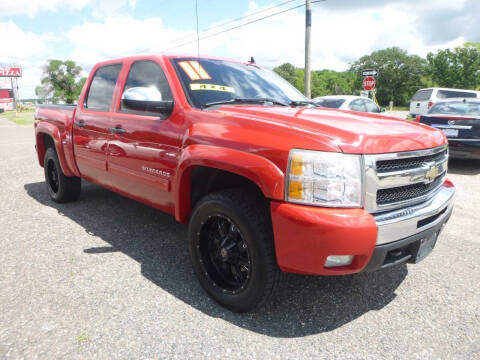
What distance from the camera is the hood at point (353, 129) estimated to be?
1.98 meters

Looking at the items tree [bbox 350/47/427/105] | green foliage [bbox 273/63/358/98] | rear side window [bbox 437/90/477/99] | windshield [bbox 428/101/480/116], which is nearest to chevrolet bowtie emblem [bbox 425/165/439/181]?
windshield [bbox 428/101/480/116]

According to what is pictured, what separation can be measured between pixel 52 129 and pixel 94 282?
2.57 meters

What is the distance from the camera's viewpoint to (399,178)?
6.87ft

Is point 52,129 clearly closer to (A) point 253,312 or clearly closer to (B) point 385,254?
(A) point 253,312

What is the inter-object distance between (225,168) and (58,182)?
3448mm

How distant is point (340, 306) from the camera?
255cm

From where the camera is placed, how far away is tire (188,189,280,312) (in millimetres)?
2150

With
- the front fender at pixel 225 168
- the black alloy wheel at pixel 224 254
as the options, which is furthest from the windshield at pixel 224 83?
the black alloy wheel at pixel 224 254

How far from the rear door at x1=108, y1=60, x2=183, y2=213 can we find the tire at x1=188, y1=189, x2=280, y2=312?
470mm

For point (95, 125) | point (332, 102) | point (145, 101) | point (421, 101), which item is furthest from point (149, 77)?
point (421, 101)

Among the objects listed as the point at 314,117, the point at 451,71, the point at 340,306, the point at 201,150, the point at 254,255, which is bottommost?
the point at 340,306

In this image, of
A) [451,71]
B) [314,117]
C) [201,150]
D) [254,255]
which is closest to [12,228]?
[201,150]

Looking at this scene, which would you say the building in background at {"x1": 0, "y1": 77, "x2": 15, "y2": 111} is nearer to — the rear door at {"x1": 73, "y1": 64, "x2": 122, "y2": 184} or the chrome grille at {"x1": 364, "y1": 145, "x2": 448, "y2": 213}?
the rear door at {"x1": 73, "y1": 64, "x2": 122, "y2": 184}

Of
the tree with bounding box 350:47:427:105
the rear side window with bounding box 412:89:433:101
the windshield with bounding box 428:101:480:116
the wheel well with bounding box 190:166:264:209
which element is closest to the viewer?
the wheel well with bounding box 190:166:264:209
